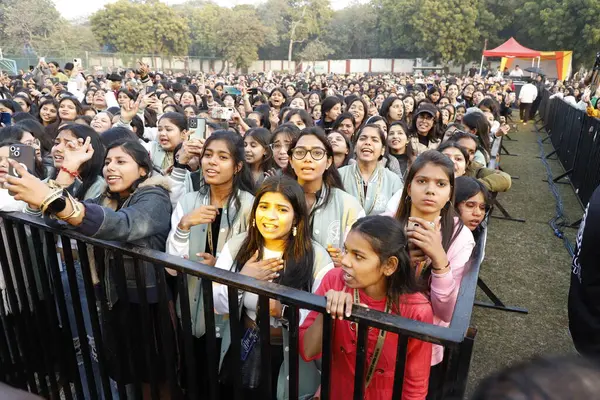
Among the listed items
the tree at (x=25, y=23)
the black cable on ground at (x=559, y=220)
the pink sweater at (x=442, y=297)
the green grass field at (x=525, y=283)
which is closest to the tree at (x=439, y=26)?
the tree at (x=25, y=23)

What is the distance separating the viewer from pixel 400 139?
4.63 meters

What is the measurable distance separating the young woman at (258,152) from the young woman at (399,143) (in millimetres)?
1352

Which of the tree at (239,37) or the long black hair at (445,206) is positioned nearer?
the long black hair at (445,206)

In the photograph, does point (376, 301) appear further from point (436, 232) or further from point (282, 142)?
point (282, 142)

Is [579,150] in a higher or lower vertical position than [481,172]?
lower

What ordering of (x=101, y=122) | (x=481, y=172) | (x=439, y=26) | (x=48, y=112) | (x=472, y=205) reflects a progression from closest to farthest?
(x=472, y=205) → (x=481, y=172) → (x=101, y=122) → (x=48, y=112) → (x=439, y=26)

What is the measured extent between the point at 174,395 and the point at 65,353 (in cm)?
85

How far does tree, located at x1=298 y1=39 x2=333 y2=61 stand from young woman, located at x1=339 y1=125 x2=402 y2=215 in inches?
2168

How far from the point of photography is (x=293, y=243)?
2.27m

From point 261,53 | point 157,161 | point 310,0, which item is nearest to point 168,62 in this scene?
point 261,53

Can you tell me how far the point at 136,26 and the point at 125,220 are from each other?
50155 millimetres

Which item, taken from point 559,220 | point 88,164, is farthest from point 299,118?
point 559,220

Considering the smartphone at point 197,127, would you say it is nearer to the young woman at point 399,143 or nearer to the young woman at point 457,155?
the young woman at point 457,155

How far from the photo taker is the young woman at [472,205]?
2.80m
